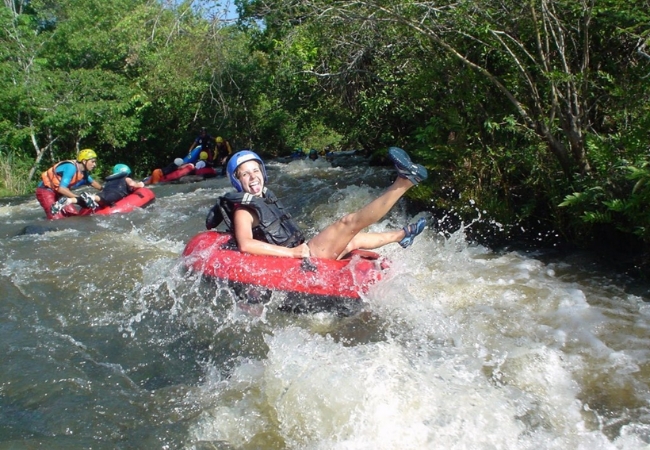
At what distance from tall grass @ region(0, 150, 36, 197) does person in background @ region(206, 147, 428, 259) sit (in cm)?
1064

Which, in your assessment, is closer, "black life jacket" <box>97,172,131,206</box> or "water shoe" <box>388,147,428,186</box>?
"water shoe" <box>388,147,428,186</box>

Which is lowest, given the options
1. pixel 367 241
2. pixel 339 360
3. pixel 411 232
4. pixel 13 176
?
pixel 13 176

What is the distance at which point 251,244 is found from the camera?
5.30 metres

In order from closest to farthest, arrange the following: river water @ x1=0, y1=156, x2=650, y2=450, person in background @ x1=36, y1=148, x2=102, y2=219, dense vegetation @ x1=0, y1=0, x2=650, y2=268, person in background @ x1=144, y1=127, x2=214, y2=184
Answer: river water @ x1=0, y1=156, x2=650, y2=450 → dense vegetation @ x1=0, y1=0, x2=650, y2=268 → person in background @ x1=36, y1=148, x2=102, y2=219 → person in background @ x1=144, y1=127, x2=214, y2=184

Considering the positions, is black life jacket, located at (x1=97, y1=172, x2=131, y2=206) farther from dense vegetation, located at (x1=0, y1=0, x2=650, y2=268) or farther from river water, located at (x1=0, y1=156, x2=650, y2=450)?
river water, located at (x1=0, y1=156, x2=650, y2=450)

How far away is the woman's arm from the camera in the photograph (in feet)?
17.2

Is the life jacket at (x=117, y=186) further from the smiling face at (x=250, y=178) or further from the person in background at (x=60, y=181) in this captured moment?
the smiling face at (x=250, y=178)

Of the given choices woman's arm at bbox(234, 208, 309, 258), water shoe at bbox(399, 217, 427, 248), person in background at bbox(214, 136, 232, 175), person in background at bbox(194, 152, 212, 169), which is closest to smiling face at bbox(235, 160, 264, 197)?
woman's arm at bbox(234, 208, 309, 258)

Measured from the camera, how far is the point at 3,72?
14.8 m

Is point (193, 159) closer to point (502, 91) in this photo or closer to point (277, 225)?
point (502, 91)

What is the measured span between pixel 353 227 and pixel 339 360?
141 cm

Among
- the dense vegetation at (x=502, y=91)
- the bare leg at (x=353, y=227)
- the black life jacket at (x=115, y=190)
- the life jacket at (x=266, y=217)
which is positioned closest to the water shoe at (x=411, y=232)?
the bare leg at (x=353, y=227)

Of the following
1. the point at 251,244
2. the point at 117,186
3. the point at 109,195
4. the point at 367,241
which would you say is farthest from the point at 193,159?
the point at 367,241

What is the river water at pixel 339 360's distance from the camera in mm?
3529
